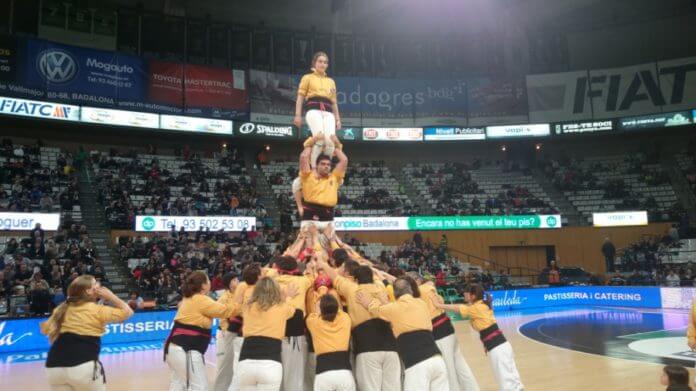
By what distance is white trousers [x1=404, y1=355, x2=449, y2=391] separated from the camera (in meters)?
6.18

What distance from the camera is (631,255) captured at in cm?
2717

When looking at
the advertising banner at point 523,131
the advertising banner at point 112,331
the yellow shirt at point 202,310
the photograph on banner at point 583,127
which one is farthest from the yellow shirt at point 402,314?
the photograph on banner at point 583,127

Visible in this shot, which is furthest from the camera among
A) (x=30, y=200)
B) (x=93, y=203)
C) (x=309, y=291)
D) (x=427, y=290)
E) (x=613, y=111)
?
(x=613, y=111)

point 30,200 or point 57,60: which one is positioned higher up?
point 57,60

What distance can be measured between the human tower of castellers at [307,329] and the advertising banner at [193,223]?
630 inches

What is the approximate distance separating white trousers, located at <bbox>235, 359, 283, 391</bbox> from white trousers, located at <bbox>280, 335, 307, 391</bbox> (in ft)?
3.67

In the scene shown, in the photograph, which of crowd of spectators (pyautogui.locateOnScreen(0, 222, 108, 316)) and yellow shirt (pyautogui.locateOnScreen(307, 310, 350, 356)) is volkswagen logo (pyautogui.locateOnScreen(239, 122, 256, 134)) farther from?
yellow shirt (pyautogui.locateOnScreen(307, 310, 350, 356))

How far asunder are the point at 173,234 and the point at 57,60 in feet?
36.2

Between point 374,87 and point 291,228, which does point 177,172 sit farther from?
point 374,87

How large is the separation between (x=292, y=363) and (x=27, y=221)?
18.4m

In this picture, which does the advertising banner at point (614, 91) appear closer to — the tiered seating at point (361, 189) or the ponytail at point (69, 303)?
the tiered seating at point (361, 189)

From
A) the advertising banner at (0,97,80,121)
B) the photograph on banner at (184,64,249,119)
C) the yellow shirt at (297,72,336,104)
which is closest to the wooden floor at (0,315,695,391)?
the yellow shirt at (297,72,336,104)

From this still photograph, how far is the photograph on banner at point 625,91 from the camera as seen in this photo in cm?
3144

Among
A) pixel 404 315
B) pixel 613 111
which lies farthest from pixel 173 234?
pixel 613 111
